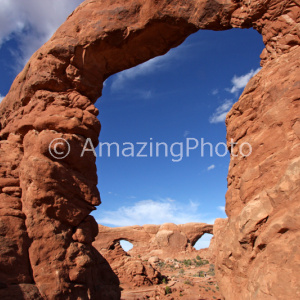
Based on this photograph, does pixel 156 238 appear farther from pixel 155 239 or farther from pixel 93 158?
pixel 93 158

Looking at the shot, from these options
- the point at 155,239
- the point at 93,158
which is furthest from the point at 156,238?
the point at 93,158

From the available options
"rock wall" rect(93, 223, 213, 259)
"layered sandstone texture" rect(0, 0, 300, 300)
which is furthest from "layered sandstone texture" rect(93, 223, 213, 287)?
"layered sandstone texture" rect(0, 0, 300, 300)

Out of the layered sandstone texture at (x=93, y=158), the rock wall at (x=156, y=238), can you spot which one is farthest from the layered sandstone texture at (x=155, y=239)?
the layered sandstone texture at (x=93, y=158)

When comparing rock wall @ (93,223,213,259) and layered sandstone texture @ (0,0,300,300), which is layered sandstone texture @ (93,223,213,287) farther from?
layered sandstone texture @ (0,0,300,300)

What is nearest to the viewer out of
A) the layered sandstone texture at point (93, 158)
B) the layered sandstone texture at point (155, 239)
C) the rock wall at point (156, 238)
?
the layered sandstone texture at point (93, 158)

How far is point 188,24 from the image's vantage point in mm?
6840

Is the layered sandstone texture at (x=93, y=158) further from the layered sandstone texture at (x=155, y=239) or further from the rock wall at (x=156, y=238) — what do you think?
the rock wall at (x=156, y=238)

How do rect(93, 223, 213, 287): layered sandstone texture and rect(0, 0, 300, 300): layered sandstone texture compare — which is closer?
rect(0, 0, 300, 300): layered sandstone texture

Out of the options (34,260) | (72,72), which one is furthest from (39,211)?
(72,72)

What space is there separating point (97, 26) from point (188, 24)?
2.37m

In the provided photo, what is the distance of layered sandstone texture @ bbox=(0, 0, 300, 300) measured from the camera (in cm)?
339

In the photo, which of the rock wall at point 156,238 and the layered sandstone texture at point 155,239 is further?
the rock wall at point 156,238

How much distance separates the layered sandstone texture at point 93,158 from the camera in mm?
3395

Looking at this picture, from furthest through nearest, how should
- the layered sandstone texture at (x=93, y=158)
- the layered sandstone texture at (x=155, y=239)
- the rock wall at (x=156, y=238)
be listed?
the rock wall at (x=156, y=238)
the layered sandstone texture at (x=155, y=239)
the layered sandstone texture at (x=93, y=158)
